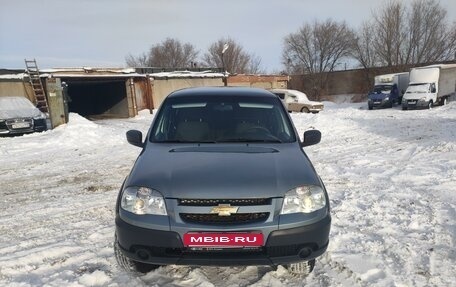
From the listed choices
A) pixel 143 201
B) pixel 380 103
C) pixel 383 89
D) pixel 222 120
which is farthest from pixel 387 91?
pixel 143 201

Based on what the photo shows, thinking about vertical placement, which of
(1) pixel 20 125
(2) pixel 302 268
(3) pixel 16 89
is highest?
(3) pixel 16 89

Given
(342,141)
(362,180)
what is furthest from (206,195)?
(342,141)

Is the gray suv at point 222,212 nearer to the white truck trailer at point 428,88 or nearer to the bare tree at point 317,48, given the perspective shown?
the white truck trailer at point 428,88

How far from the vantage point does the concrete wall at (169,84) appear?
26891 mm

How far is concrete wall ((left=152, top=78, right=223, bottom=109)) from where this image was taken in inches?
1059

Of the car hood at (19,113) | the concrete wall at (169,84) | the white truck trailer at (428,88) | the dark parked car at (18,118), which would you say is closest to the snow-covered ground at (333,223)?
the dark parked car at (18,118)

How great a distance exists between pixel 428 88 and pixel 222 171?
2686 centimetres

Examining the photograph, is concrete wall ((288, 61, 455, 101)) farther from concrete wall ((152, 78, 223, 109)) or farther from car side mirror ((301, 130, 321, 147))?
car side mirror ((301, 130, 321, 147))

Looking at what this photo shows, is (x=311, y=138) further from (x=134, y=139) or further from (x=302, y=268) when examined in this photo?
(x=134, y=139)

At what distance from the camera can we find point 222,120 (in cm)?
408

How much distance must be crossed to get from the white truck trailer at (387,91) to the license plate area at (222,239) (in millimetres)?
28578

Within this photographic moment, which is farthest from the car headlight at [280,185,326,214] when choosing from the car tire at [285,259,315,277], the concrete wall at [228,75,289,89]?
the concrete wall at [228,75,289,89]

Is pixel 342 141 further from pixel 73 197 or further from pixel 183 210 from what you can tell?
pixel 183 210

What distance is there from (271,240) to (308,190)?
0.51 metres
